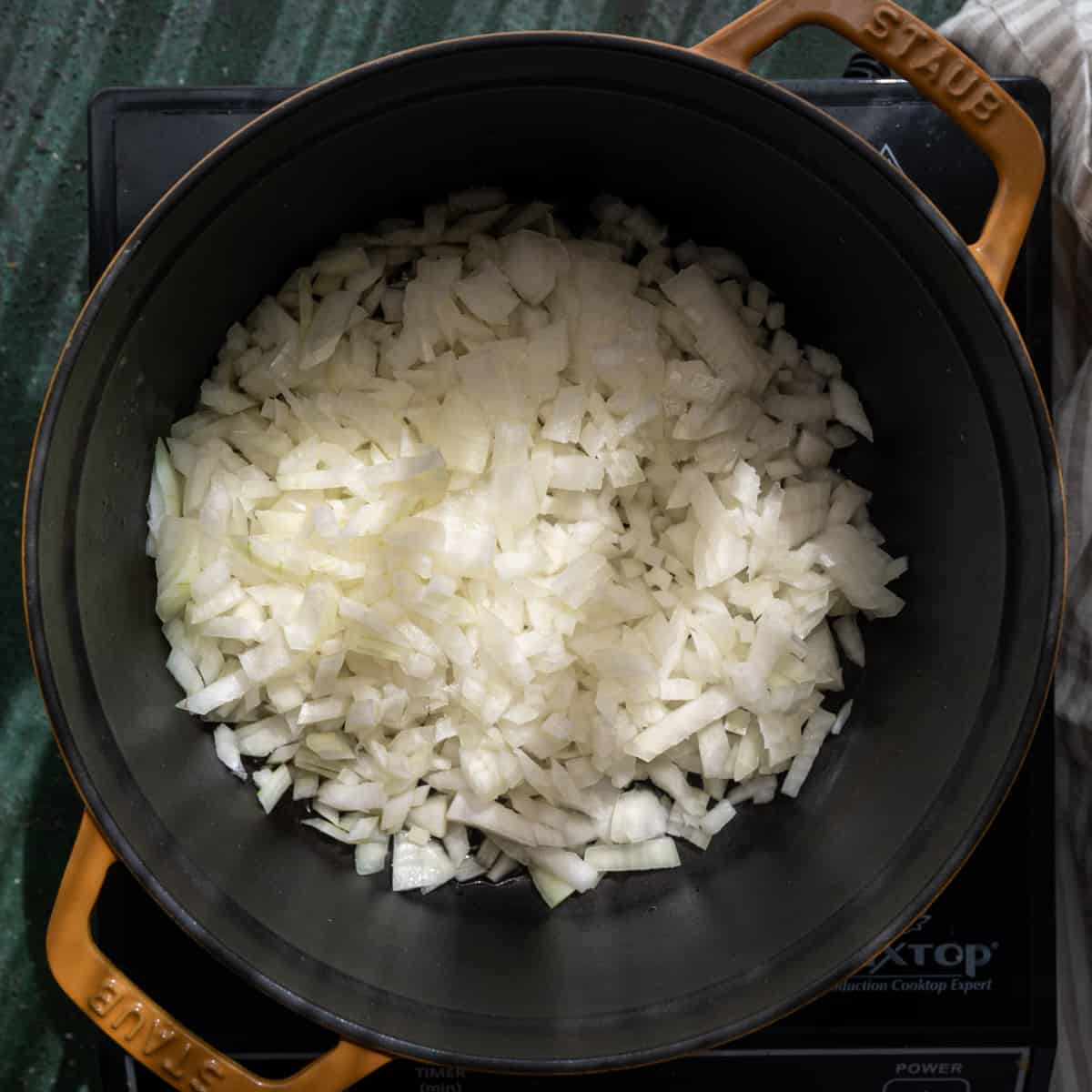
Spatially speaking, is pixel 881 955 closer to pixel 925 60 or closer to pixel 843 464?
pixel 843 464

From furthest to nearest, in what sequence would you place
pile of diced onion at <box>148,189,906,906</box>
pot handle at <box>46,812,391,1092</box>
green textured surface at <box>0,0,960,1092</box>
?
green textured surface at <box>0,0,960,1092</box>
pile of diced onion at <box>148,189,906,906</box>
pot handle at <box>46,812,391,1092</box>

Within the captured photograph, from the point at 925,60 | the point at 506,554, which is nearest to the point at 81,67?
the point at 506,554

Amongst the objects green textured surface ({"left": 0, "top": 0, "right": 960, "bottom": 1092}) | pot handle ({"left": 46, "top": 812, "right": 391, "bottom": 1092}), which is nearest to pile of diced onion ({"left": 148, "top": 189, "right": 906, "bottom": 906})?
pot handle ({"left": 46, "top": 812, "right": 391, "bottom": 1092})

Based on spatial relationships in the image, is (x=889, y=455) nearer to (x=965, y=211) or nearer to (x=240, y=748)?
(x=965, y=211)

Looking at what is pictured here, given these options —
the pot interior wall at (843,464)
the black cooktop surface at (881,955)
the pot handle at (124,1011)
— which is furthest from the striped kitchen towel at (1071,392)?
the pot handle at (124,1011)

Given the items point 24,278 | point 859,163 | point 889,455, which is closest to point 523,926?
point 889,455

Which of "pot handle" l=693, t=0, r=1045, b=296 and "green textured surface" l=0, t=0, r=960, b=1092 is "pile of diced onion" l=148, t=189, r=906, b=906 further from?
"green textured surface" l=0, t=0, r=960, b=1092
